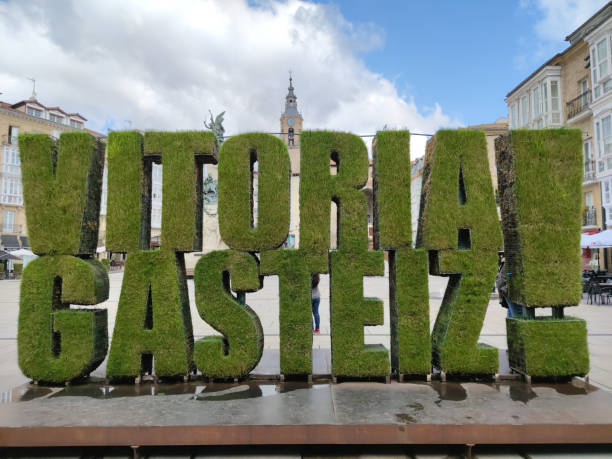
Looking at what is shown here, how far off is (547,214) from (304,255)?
350 cm

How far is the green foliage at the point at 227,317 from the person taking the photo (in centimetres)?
580

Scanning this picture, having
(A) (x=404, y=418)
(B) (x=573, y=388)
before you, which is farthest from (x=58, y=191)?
(B) (x=573, y=388)

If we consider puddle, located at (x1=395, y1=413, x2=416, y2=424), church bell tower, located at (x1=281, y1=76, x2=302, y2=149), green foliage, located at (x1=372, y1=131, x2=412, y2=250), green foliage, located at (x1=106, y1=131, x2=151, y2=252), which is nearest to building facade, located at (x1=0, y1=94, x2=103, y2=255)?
green foliage, located at (x1=106, y1=131, x2=151, y2=252)

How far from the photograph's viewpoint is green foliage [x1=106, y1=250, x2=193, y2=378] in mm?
5777

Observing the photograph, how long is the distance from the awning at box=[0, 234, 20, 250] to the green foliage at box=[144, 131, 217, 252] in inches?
1748

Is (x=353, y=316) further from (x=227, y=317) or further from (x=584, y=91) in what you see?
(x=584, y=91)

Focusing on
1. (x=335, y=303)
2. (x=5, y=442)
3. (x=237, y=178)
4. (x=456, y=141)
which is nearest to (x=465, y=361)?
(x=335, y=303)

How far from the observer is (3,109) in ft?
134

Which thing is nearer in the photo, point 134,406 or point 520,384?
point 134,406

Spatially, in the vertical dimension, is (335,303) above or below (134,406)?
above

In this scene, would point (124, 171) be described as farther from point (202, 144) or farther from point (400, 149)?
point (400, 149)

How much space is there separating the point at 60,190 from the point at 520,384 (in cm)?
708

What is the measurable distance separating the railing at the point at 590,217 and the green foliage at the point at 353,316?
25.5m

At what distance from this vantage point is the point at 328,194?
6.04 m
